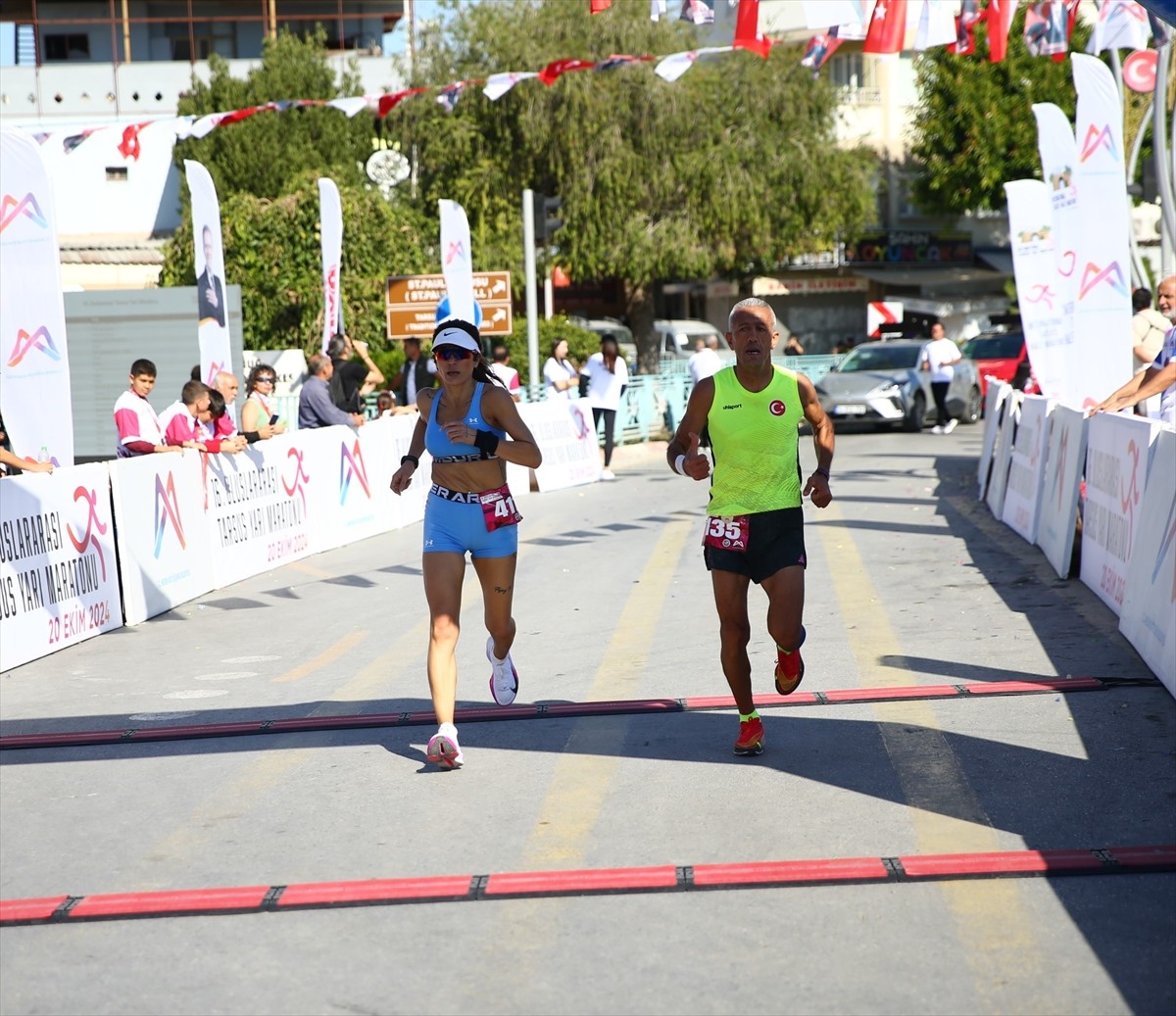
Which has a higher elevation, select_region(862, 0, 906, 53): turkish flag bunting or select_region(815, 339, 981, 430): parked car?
select_region(862, 0, 906, 53): turkish flag bunting

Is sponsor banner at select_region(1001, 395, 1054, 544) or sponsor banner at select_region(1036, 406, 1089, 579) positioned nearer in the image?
sponsor banner at select_region(1036, 406, 1089, 579)

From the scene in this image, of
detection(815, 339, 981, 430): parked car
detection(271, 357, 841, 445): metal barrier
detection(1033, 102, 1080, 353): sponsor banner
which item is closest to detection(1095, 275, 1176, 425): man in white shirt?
detection(1033, 102, 1080, 353): sponsor banner

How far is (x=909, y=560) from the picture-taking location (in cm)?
1296

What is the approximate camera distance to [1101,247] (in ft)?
50.5

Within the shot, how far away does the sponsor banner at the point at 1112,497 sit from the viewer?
945cm

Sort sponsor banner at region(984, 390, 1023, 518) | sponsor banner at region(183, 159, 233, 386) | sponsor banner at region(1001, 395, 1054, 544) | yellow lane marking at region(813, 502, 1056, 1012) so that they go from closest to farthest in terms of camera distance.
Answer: yellow lane marking at region(813, 502, 1056, 1012) < sponsor banner at region(1001, 395, 1054, 544) < sponsor banner at region(984, 390, 1023, 518) < sponsor banner at region(183, 159, 233, 386)

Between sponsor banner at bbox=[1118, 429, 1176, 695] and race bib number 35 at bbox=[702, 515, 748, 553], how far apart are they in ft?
7.26

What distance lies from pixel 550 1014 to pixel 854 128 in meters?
56.8

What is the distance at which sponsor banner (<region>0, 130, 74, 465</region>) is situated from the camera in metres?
11.8

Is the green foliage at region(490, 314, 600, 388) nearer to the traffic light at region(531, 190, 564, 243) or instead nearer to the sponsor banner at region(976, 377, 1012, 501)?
the traffic light at region(531, 190, 564, 243)

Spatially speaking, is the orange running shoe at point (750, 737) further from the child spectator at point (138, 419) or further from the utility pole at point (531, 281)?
the utility pole at point (531, 281)

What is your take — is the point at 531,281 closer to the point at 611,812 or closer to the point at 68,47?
the point at 611,812

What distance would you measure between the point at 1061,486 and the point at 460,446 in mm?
6482

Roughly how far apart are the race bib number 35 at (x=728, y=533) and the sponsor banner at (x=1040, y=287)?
34.6 ft
